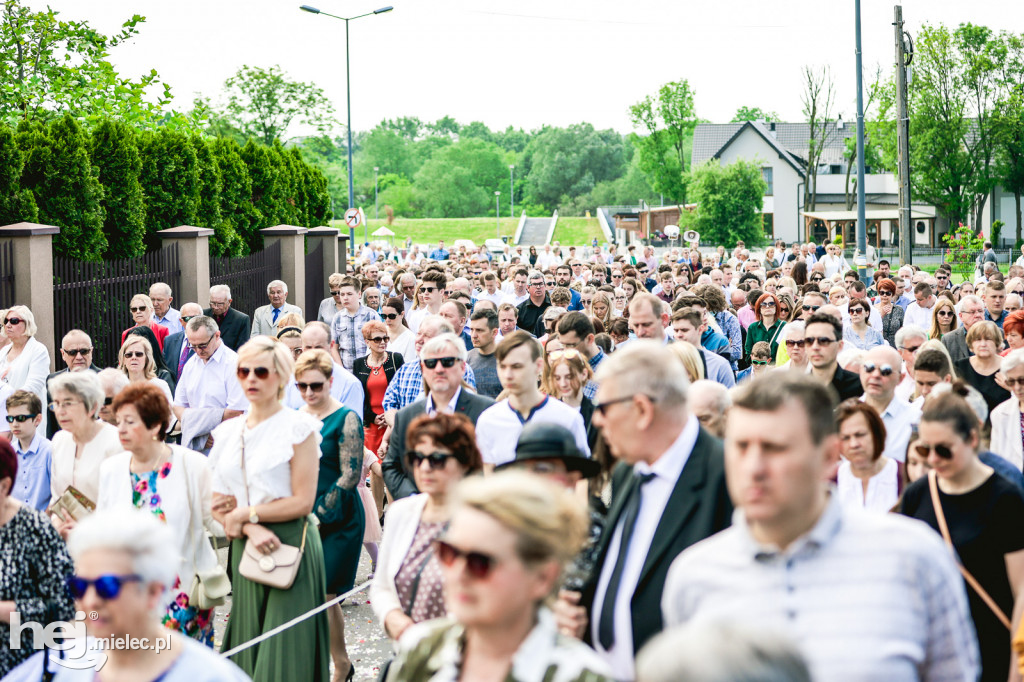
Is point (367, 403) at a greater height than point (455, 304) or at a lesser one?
lesser

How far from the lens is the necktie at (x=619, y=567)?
11.8 ft

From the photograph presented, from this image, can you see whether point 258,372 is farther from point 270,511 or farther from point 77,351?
point 77,351

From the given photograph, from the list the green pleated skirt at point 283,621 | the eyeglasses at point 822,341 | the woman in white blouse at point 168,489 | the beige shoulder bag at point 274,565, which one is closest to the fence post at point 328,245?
the eyeglasses at point 822,341

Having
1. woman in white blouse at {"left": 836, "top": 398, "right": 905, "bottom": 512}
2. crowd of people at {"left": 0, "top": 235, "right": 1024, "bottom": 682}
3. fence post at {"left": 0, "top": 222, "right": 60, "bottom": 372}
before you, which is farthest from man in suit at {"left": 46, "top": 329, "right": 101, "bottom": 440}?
woman in white blouse at {"left": 836, "top": 398, "right": 905, "bottom": 512}

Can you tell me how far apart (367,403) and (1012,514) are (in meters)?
6.21

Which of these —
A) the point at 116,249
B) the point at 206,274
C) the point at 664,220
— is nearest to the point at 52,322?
the point at 116,249

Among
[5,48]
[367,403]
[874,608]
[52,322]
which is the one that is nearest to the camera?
[874,608]

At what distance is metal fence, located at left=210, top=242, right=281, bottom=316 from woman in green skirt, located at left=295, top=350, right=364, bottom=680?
579 inches

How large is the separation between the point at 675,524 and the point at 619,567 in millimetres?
210

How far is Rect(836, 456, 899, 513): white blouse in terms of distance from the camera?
222 inches

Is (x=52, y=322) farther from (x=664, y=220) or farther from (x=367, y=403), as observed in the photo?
(x=664, y=220)

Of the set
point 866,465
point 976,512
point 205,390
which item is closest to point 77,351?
point 205,390

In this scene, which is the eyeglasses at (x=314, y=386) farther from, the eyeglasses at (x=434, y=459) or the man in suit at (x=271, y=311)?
the man in suit at (x=271, y=311)

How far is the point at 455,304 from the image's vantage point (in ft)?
35.8
